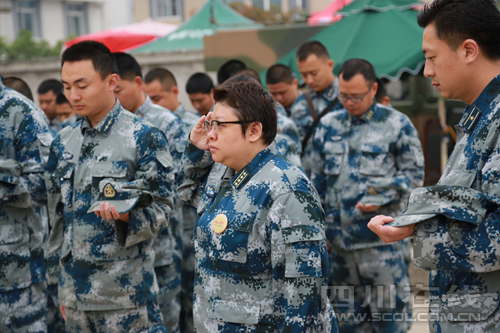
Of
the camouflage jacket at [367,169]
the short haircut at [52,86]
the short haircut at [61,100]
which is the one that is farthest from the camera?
the short haircut at [52,86]

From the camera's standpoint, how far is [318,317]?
2885mm

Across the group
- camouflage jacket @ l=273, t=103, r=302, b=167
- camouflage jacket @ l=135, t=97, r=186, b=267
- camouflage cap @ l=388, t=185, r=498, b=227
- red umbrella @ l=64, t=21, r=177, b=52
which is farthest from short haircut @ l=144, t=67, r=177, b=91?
red umbrella @ l=64, t=21, r=177, b=52

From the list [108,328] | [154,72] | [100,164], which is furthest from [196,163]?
[154,72]

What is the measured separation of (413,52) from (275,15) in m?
22.6

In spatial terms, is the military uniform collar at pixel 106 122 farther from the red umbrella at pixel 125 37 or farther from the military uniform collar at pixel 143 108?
the red umbrella at pixel 125 37

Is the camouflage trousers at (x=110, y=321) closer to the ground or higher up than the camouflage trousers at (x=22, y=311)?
higher up

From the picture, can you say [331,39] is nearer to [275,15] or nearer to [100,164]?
[100,164]

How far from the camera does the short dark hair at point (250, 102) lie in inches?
118

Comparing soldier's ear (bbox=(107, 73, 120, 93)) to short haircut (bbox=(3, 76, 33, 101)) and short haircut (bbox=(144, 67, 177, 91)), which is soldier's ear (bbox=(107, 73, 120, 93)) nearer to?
short haircut (bbox=(144, 67, 177, 91))

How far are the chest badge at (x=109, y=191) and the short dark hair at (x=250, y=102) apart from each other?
38.7 inches

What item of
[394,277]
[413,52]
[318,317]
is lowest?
[394,277]

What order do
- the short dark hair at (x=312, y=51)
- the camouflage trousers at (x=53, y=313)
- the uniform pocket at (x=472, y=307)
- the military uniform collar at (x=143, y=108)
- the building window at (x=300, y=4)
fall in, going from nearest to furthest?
the uniform pocket at (x=472, y=307)
the military uniform collar at (x=143, y=108)
the camouflage trousers at (x=53, y=313)
the short dark hair at (x=312, y=51)
the building window at (x=300, y=4)

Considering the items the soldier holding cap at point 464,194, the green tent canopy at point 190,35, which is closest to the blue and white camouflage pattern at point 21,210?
the soldier holding cap at point 464,194

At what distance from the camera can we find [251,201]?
294 centimetres
